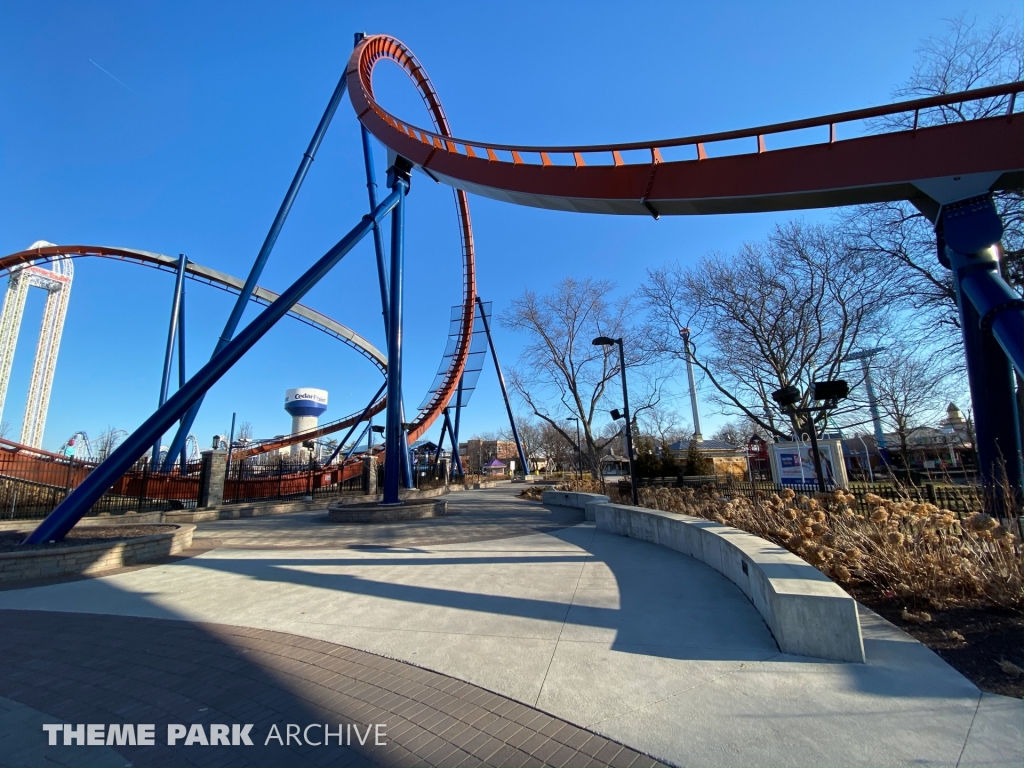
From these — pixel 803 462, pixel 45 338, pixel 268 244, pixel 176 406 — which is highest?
pixel 45 338

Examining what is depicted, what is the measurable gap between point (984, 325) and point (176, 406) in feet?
45.1

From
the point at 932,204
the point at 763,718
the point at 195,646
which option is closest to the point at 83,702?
the point at 195,646

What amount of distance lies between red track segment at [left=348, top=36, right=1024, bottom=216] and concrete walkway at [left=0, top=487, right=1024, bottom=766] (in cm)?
610

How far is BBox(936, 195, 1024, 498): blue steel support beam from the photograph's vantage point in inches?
258

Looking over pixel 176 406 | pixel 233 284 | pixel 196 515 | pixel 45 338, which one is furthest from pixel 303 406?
pixel 176 406

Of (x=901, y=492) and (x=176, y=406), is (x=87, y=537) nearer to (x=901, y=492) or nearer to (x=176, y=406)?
(x=176, y=406)

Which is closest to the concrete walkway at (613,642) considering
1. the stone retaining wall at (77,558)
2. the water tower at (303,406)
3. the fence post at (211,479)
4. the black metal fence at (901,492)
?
the stone retaining wall at (77,558)

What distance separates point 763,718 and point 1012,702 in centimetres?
148

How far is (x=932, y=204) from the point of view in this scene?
7297 millimetres

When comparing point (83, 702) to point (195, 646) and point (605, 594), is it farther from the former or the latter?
point (605, 594)

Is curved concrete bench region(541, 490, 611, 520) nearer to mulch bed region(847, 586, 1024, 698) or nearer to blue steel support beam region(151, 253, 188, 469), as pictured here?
mulch bed region(847, 586, 1024, 698)

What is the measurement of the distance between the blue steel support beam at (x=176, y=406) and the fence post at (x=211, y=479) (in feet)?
20.2

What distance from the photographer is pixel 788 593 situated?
3637 mm

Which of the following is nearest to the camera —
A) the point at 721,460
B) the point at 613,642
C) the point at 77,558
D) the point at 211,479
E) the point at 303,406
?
the point at 613,642
